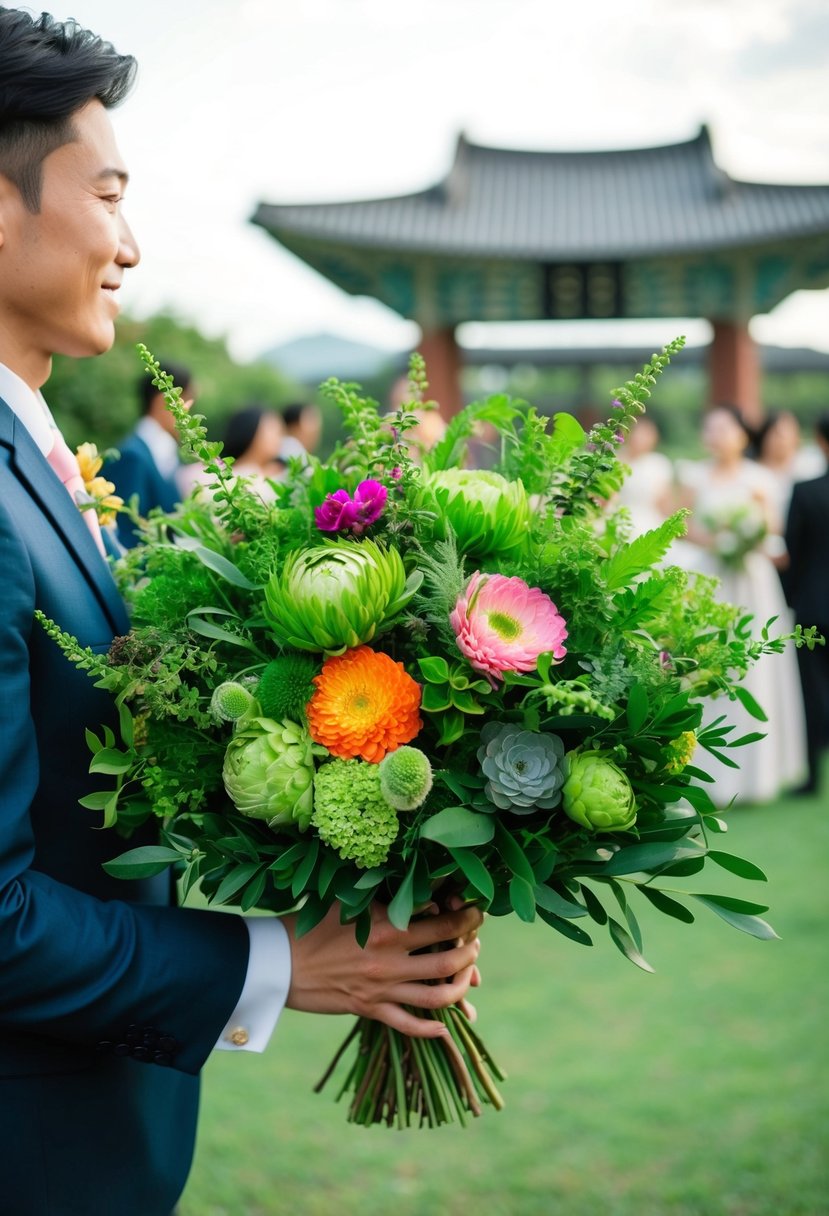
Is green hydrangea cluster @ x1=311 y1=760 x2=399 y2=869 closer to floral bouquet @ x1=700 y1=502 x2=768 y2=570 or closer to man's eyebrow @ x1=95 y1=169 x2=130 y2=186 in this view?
man's eyebrow @ x1=95 y1=169 x2=130 y2=186

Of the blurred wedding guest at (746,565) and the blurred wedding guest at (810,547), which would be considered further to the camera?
the blurred wedding guest at (746,565)

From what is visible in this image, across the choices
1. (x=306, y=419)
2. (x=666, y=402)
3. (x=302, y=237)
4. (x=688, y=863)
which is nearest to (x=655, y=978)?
(x=688, y=863)

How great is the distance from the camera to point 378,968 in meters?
1.17

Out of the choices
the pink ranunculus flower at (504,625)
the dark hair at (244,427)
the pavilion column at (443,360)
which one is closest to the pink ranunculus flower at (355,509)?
the pink ranunculus flower at (504,625)

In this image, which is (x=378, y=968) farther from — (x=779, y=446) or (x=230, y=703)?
(x=779, y=446)

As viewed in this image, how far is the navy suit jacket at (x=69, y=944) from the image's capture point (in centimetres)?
107

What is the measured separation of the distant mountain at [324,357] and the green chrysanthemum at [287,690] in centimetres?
2877

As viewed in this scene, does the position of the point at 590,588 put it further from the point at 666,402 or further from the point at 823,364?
the point at 666,402

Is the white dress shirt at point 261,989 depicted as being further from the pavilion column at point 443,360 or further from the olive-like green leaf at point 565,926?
the pavilion column at point 443,360

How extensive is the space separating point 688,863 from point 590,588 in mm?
303

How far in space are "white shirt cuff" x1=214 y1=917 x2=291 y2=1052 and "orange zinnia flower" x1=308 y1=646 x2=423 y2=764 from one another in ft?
0.82

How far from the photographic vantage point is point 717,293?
1377cm

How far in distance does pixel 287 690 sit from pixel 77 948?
317 mm

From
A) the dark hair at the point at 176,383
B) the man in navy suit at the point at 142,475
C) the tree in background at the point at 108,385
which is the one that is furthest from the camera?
the tree in background at the point at 108,385
